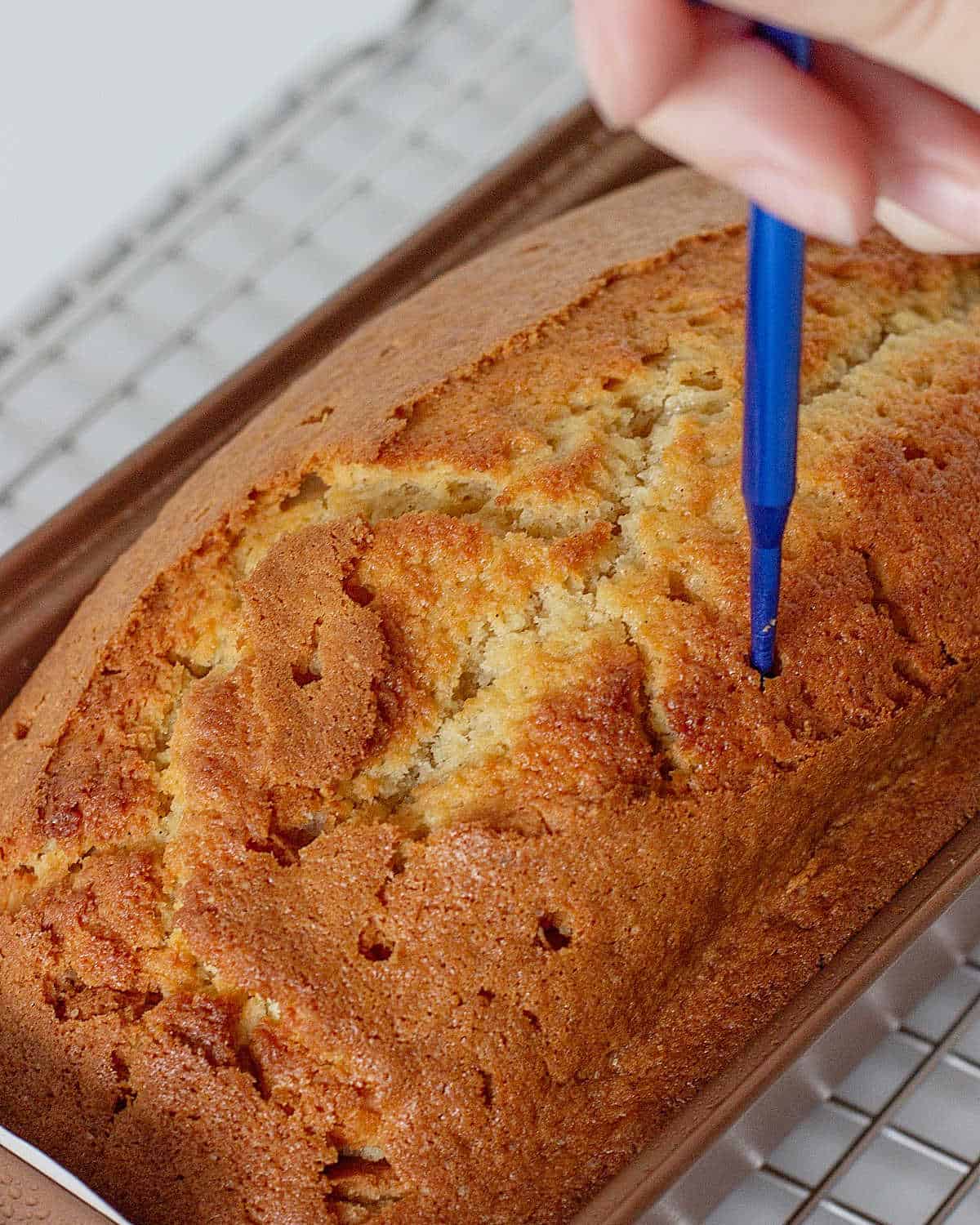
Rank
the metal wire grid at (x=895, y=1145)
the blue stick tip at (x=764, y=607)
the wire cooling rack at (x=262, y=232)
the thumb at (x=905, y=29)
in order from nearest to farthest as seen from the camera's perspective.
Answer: the thumb at (x=905, y=29)
the blue stick tip at (x=764, y=607)
the metal wire grid at (x=895, y=1145)
the wire cooling rack at (x=262, y=232)

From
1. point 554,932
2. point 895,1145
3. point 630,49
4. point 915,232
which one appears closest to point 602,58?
point 630,49

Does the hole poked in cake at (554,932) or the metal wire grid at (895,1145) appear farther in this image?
the metal wire grid at (895,1145)

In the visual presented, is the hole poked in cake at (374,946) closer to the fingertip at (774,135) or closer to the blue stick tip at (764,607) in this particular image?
the blue stick tip at (764,607)

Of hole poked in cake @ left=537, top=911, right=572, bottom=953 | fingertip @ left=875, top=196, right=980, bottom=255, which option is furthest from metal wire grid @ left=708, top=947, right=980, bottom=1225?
fingertip @ left=875, top=196, right=980, bottom=255

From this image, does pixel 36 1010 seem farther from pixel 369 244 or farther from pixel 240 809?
pixel 369 244

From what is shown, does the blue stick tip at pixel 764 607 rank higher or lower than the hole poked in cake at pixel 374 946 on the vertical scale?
higher

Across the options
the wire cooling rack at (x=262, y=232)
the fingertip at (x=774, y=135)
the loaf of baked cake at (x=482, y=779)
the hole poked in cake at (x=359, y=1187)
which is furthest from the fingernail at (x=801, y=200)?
the wire cooling rack at (x=262, y=232)

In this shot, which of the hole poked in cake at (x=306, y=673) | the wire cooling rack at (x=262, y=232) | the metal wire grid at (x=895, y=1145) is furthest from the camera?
the wire cooling rack at (x=262, y=232)

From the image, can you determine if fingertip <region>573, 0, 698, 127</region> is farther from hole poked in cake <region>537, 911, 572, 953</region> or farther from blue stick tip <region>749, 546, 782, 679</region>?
hole poked in cake <region>537, 911, 572, 953</region>
